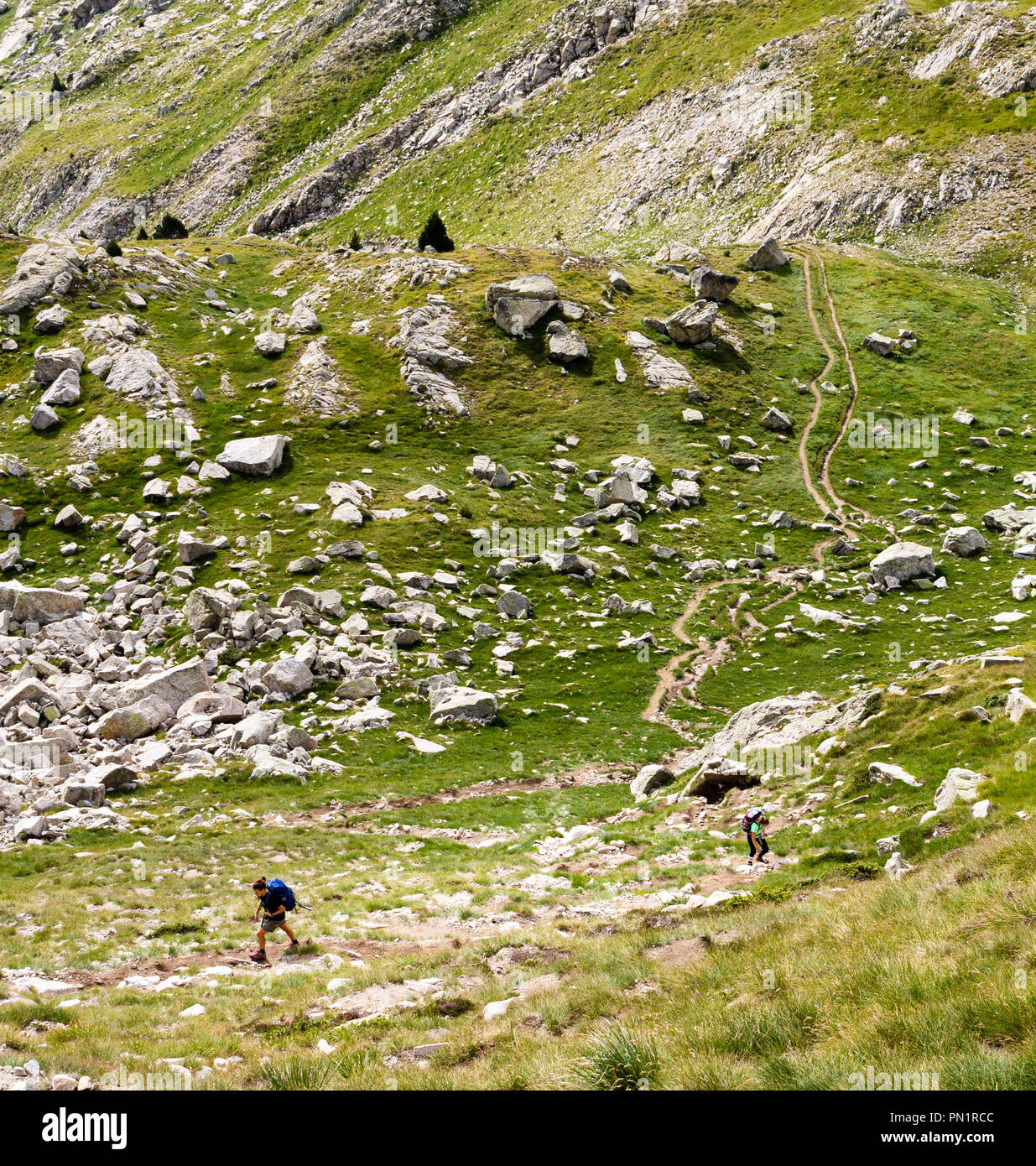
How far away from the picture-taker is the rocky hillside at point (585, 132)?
9469cm

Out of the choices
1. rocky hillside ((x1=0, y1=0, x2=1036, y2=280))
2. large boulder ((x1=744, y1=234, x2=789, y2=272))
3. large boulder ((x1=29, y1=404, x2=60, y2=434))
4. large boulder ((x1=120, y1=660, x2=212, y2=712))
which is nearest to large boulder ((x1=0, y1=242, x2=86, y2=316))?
large boulder ((x1=29, y1=404, x2=60, y2=434))

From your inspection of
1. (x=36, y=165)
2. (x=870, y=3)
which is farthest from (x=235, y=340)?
(x=36, y=165)

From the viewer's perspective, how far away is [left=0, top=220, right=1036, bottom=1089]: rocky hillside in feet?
37.1

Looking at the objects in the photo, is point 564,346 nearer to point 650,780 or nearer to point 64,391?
point 64,391

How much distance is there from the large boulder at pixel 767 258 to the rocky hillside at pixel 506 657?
2.03 feet

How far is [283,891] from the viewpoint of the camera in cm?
1731

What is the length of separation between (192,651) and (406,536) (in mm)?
15492

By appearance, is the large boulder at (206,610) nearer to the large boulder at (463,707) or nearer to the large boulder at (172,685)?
the large boulder at (172,685)

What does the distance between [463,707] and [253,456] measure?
89.1ft

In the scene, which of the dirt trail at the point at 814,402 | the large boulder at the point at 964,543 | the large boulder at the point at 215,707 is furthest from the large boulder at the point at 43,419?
the large boulder at the point at 964,543

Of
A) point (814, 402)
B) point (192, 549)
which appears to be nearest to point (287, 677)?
point (192, 549)

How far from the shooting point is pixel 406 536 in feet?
155

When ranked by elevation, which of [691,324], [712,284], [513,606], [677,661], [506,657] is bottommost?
[677,661]
